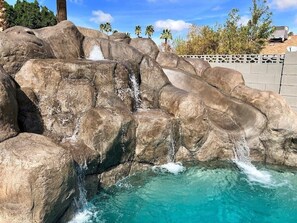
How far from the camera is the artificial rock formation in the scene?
5.93 metres

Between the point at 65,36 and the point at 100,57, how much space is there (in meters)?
1.98

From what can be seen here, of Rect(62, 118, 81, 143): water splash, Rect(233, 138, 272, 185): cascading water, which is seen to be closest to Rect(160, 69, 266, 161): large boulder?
Rect(233, 138, 272, 185): cascading water

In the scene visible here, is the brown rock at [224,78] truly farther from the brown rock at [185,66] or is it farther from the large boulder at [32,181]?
the large boulder at [32,181]

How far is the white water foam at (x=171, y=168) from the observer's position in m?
9.96

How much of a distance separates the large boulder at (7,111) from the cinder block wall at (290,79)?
13069 millimetres

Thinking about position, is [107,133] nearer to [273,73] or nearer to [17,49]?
[17,49]

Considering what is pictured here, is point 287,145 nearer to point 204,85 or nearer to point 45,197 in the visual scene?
point 204,85

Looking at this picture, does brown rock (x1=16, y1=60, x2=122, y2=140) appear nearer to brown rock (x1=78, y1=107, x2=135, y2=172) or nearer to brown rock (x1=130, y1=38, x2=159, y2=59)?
brown rock (x1=78, y1=107, x2=135, y2=172)

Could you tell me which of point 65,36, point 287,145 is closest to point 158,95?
point 65,36

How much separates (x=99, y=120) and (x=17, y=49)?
3815 millimetres

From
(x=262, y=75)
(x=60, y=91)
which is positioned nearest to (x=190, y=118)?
(x=60, y=91)

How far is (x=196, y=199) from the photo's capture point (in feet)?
27.1

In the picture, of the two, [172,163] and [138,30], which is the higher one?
[138,30]

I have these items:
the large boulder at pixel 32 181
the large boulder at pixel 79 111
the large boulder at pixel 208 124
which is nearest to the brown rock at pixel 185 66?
the large boulder at pixel 208 124
